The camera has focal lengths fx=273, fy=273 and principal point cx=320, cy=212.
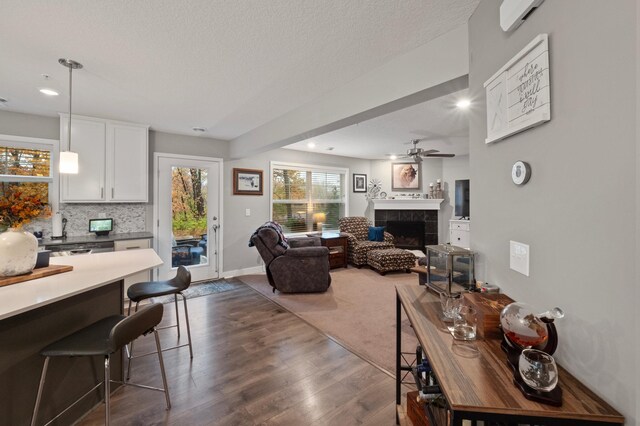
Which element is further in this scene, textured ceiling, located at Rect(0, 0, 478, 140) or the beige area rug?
the beige area rug

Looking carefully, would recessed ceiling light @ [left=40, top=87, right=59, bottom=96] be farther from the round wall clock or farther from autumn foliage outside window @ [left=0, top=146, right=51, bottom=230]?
the round wall clock

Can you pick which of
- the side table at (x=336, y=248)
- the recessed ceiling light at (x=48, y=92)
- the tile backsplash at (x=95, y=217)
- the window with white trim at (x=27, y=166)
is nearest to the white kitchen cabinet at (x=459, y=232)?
the side table at (x=336, y=248)

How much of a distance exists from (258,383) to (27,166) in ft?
12.9

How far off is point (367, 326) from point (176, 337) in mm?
1952

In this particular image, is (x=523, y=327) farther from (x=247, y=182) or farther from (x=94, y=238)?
(x=247, y=182)

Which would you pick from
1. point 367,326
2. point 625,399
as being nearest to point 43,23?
point 625,399

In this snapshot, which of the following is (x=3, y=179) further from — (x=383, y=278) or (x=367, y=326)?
(x=383, y=278)

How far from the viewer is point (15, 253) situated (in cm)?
151

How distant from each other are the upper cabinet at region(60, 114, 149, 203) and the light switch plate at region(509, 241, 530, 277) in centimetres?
438

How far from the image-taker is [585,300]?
2.71ft

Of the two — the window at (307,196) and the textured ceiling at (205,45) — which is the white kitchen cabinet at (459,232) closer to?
the window at (307,196)

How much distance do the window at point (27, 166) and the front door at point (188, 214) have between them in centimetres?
119

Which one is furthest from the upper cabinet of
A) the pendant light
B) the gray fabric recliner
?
the gray fabric recliner

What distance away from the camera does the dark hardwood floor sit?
67.4 inches
